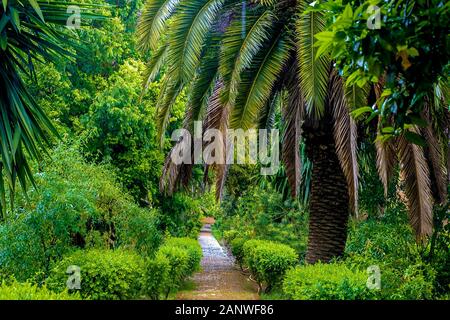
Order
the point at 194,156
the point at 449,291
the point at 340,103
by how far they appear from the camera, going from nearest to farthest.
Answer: the point at 340,103
the point at 449,291
the point at 194,156

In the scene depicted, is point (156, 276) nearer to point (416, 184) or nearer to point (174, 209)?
point (416, 184)

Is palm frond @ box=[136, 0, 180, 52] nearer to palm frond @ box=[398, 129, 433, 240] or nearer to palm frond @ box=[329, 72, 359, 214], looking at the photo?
palm frond @ box=[329, 72, 359, 214]

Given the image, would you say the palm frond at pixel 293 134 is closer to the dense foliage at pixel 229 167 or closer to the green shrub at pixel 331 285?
the dense foliage at pixel 229 167

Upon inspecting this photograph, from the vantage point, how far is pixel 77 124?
570 inches

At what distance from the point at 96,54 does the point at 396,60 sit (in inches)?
Result: 485

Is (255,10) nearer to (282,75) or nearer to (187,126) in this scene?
(282,75)

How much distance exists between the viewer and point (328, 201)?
900cm

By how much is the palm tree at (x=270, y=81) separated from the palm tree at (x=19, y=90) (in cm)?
160

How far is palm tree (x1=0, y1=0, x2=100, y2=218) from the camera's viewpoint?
6.44m

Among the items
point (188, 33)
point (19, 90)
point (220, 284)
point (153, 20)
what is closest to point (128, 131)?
point (220, 284)

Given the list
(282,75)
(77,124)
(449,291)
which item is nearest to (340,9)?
(282,75)

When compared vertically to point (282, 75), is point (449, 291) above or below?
below

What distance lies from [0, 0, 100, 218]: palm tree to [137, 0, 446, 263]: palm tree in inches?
63.1

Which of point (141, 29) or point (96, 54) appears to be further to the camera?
point (96, 54)
